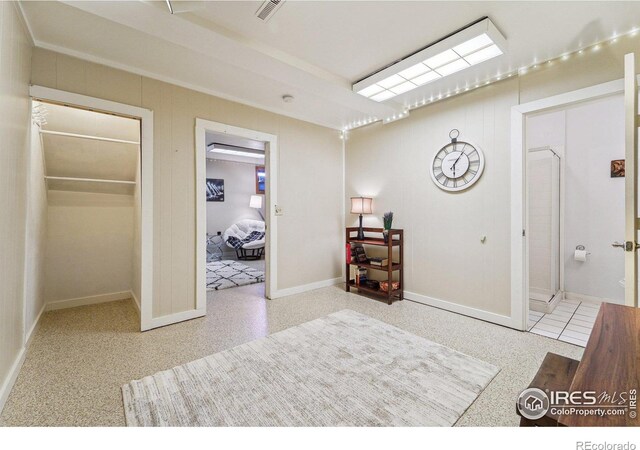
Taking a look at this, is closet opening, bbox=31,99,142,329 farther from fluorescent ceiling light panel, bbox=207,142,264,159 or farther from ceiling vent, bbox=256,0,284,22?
fluorescent ceiling light panel, bbox=207,142,264,159

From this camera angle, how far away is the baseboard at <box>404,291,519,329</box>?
2734 millimetres

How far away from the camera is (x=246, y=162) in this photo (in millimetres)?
7387

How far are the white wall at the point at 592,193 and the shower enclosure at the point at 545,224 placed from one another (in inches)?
4.9

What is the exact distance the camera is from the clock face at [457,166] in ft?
9.56

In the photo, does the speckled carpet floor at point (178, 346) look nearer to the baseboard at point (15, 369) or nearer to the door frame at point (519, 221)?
the baseboard at point (15, 369)

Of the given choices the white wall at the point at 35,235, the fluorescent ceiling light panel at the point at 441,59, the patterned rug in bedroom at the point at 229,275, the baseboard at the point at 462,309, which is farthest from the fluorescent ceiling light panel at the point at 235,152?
the baseboard at the point at 462,309

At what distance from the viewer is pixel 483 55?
7.46ft

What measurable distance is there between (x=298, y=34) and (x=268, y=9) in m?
0.34

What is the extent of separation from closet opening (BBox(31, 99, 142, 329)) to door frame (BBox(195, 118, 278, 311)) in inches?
23.2

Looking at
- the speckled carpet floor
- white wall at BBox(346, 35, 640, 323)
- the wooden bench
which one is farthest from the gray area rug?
white wall at BBox(346, 35, 640, 323)

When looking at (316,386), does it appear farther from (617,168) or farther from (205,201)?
(617,168)

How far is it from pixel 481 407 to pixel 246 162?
705 cm
